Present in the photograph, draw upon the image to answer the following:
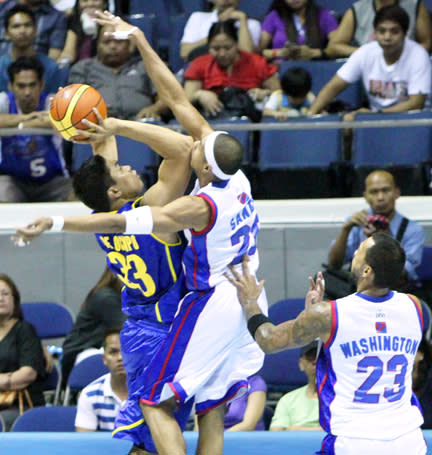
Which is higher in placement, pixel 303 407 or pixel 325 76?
pixel 325 76

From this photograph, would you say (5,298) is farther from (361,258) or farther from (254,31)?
(254,31)

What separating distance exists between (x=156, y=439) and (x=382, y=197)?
301 centimetres

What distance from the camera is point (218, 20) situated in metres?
8.82

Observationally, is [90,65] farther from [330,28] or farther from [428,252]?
[428,252]

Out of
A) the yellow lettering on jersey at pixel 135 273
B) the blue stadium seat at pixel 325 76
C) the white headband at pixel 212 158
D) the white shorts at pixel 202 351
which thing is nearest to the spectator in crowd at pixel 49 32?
the blue stadium seat at pixel 325 76

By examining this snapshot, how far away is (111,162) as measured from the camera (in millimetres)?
4812


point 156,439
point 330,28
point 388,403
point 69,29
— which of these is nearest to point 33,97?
point 69,29

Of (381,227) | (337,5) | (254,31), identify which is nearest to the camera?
(381,227)

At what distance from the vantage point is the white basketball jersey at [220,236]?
454 cm

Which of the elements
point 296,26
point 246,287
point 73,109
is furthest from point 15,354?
point 296,26

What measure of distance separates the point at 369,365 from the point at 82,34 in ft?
18.4

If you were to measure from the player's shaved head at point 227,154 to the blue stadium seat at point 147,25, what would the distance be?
471 cm

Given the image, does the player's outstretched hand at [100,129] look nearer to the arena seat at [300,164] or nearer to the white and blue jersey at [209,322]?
the white and blue jersey at [209,322]

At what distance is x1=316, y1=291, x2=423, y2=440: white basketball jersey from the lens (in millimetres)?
4223
